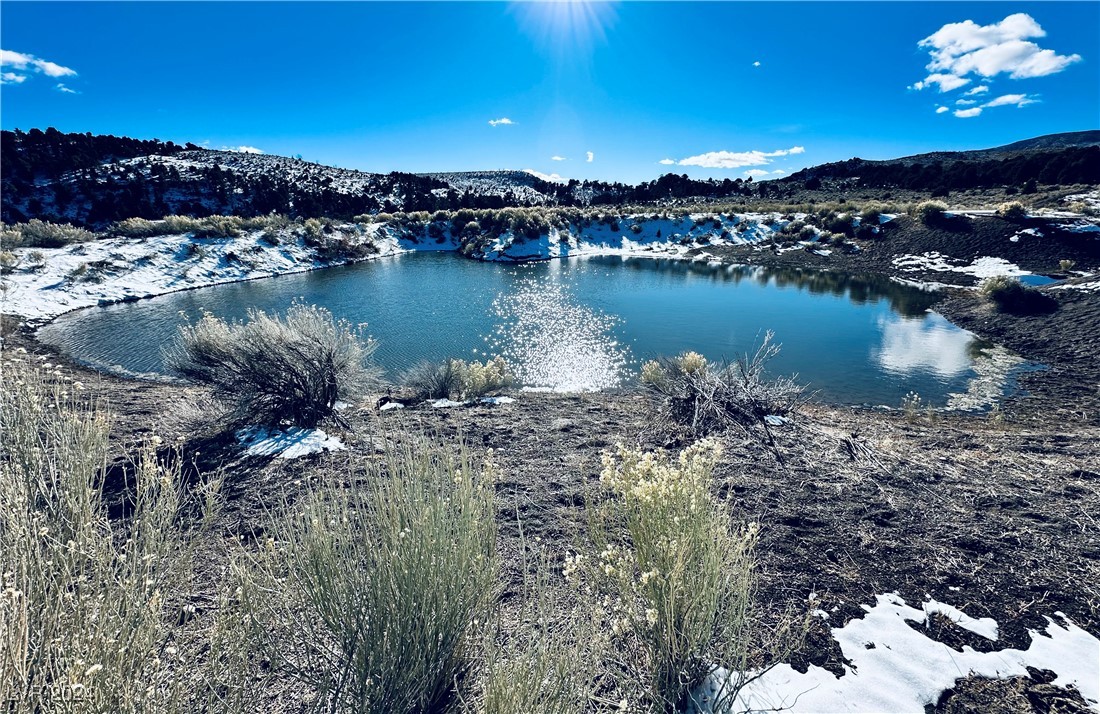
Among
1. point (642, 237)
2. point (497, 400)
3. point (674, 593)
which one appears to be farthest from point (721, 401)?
point (642, 237)

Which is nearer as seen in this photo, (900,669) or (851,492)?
(900,669)

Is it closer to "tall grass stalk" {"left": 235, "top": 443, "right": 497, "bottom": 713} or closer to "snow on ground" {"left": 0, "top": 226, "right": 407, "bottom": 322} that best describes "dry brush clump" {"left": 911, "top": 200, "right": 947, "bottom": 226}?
"snow on ground" {"left": 0, "top": 226, "right": 407, "bottom": 322}

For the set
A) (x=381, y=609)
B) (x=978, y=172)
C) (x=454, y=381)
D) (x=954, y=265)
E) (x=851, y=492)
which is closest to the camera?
(x=381, y=609)

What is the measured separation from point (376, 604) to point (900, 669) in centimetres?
290

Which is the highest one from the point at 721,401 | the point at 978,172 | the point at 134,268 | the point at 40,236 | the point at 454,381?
the point at 978,172

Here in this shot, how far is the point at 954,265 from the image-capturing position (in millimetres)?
22125

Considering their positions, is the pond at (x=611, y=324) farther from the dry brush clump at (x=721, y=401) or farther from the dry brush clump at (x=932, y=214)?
the dry brush clump at (x=932, y=214)

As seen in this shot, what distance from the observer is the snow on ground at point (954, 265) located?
1983 cm

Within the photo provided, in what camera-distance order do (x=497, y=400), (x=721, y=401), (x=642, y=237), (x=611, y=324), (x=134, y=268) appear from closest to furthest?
(x=721, y=401) → (x=497, y=400) → (x=611, y=324) → (x=134, y=268) → (x=642, y=237)

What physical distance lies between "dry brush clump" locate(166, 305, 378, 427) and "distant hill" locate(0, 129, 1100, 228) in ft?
116

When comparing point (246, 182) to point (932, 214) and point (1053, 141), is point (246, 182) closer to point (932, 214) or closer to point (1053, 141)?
point (932, 214)

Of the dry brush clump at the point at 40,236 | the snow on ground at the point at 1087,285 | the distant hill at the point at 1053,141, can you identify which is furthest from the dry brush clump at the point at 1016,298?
the distant hill at the point at 1053,141

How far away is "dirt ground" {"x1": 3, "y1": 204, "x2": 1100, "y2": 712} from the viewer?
3.23m

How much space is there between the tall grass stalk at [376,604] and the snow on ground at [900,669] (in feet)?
4.38
